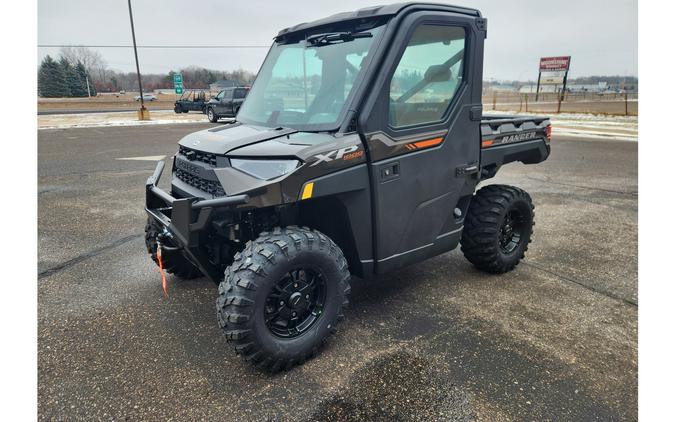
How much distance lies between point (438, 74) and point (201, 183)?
1912 millimetres

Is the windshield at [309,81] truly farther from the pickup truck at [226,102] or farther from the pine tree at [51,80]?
the pine tree at [51,80]

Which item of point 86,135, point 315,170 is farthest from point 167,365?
point 86,135

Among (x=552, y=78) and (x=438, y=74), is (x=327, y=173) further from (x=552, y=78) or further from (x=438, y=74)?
(x=552, y=78)

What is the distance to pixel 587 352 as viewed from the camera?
116 inches

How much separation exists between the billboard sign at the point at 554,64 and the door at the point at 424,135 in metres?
44.2

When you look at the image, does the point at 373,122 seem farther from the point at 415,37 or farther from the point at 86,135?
the point at 86,135

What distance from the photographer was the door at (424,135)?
296cm

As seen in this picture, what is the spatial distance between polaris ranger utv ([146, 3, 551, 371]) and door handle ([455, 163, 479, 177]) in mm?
13

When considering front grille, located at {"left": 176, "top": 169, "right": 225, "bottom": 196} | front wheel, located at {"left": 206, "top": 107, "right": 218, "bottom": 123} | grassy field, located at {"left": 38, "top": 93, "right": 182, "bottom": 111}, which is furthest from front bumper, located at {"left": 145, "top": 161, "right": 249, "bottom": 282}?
grassy field, located at {"left": 38, "top": 93, "right": 182, "bottom": 111}

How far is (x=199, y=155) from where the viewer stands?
3.08 metres

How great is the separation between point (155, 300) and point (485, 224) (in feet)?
9.68

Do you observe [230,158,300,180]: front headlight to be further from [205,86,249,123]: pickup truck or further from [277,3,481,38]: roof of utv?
[205,86,249,123]: pickup truck

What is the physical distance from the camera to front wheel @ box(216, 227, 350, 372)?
8.34 ft

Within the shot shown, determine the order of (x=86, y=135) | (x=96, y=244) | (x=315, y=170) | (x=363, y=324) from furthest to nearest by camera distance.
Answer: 1. (x=86, y=135)
2. (x=96, y=244)
3. (x=363, y=324)
4. (x=315, y=170)
